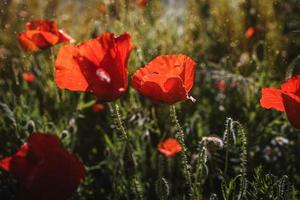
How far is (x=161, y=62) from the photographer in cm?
122

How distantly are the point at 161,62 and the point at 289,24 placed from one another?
7.42ft

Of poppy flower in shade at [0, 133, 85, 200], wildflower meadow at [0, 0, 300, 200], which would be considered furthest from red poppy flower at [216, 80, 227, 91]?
poppy flower in shade at [0, 133, 85, 200]

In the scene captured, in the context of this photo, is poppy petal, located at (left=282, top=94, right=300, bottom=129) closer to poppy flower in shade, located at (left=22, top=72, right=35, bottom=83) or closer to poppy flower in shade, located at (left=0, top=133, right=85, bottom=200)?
poppy flower in shade, located at (left=0, top=133, right=85, bottom=200)

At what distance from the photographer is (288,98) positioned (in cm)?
114

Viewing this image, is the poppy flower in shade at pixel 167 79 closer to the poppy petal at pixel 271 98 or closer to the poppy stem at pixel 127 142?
the poppy stem at pixel 127 142

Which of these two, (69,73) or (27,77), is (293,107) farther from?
(27,77)

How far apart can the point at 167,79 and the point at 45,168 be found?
0.41 m

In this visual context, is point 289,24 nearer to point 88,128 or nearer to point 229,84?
point 229,84

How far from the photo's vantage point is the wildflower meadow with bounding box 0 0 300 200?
117 centimetres

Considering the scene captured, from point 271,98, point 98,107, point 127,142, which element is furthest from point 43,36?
point 271,98

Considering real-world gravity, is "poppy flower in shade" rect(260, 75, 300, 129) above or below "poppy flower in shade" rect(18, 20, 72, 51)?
below

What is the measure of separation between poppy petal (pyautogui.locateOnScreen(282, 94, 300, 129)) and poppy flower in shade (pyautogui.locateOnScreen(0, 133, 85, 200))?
573 millimetres

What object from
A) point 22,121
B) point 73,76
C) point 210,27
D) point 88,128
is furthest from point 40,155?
point 210,27

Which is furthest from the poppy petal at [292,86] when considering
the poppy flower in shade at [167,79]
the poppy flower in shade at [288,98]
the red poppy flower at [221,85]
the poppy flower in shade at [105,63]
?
the red poppy flower at [221,85]
